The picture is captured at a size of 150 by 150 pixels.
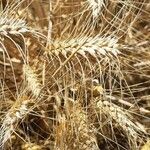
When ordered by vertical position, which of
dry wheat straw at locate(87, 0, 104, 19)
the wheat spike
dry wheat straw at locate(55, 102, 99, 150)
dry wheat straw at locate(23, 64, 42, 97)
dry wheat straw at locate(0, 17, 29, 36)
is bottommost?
dry wheat straw at locate(55, 102, 99, 150)

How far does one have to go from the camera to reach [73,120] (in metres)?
1.37

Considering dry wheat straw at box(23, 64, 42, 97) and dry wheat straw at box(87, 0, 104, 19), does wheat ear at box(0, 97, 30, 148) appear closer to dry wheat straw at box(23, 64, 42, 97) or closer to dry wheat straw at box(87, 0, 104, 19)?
dry wheat straw at box(23, 64, 42, 97)

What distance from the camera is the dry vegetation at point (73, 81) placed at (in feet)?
4.49

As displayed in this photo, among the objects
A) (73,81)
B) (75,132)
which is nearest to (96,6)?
(73,81)

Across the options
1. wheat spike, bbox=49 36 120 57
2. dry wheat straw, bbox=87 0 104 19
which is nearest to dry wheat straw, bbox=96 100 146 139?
wheat spike, bbox=49 36 120 57

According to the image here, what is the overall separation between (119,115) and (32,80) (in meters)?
0.30

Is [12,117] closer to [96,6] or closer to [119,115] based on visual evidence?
[119,115]

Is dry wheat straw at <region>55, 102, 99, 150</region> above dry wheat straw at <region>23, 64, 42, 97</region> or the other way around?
the other way around

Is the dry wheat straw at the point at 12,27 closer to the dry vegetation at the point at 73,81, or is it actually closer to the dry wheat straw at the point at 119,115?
the dry vegetation at the point at 73,81

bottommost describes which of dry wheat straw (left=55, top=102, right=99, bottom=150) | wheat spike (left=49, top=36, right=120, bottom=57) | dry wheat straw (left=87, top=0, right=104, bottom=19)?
dry wheat straw (left=55, top=102, right=99, bottom=150)

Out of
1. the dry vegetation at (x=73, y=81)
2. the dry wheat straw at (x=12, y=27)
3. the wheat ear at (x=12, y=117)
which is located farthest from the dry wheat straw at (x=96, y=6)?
the wheat ear at (x=12, y=117)

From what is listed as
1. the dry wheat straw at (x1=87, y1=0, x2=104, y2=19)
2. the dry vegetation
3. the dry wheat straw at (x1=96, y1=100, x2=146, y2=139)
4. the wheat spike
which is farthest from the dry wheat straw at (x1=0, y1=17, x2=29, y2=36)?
the dry wheat straw at (x1=96, y1=100, x2=146, y2=139)

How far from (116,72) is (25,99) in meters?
0.33

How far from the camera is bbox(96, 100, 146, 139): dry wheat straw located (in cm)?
142
